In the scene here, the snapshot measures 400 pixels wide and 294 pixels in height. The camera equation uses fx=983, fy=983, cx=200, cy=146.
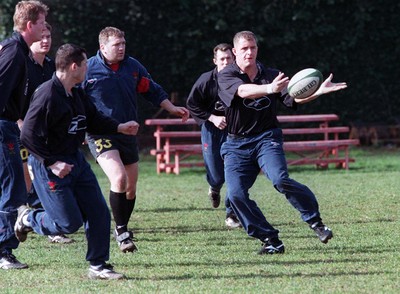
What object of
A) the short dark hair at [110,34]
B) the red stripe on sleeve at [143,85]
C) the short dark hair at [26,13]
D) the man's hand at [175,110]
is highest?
the short dark hair at [26,13]

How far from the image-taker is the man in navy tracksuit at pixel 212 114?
10531 millimetres

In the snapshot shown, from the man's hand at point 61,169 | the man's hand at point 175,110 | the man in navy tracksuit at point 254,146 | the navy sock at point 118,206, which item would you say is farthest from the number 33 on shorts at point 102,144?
the man's hand at point 61,169

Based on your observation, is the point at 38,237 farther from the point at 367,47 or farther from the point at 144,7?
the point at 367,47

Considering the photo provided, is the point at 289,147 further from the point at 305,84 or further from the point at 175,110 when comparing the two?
the point at 305,84

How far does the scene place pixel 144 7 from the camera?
2202 centimetres

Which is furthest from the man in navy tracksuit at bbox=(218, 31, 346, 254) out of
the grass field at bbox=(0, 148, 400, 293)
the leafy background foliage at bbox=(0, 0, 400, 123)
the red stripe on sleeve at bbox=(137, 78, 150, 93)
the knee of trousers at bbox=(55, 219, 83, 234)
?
the leafy background foliage at bbox=(0, 0, 400, 123)

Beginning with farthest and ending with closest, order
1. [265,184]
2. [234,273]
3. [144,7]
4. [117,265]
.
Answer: [144,7] < [265,184] < [117,265] < [234,273]

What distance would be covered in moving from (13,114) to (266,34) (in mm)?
14335

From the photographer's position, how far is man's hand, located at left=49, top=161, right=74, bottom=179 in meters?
7.20

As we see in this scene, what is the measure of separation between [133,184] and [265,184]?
20.2 feet

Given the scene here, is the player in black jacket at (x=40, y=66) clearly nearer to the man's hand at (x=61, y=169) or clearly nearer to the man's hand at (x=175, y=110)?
the man's hand at (x=175, y=110)

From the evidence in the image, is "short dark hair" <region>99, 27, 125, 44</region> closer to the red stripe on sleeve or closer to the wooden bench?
the red stripe on sleeve

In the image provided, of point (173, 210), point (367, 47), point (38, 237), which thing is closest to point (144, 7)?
point (367, 47)

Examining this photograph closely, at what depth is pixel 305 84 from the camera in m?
8.56
